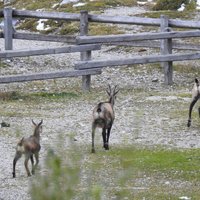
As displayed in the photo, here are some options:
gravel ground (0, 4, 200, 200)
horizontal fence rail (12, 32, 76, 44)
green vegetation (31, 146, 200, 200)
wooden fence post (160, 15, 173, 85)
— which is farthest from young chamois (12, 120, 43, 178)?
horizontal fence rail (12, 32, 76, 44)

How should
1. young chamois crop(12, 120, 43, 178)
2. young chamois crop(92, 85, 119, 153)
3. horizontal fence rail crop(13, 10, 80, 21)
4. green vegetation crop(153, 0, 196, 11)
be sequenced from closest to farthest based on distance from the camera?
young chamois crop(12, 120, 43, 178), young chamois crop(92, 85, 119, 153), horizontal fence rail crop(13, 10, 80, 21), green vegetation crop(153, 0, 196, 11)

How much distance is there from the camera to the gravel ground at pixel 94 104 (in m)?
13.4

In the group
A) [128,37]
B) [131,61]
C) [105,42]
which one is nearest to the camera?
[105,42]

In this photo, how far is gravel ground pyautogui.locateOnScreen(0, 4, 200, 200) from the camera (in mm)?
13430

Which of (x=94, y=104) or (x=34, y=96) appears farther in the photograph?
(x=34, y=96)

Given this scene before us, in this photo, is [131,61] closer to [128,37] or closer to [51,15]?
[128,37]

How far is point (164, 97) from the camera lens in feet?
60.0

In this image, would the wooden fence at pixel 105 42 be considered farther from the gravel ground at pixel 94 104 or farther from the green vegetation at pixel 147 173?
the green vegetation at pixel 147 173

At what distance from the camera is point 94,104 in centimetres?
1770

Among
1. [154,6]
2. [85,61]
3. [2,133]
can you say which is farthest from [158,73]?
[154,6]

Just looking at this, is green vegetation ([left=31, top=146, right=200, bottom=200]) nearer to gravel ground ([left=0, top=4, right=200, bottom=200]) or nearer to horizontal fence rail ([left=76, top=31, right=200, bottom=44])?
gravel ground ([left=0, top=4, right=200, bottom=200])

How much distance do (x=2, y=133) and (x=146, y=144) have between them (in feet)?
9.40

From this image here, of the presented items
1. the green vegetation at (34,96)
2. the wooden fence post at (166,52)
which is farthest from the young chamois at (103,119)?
the wooden fence post at (166,52)

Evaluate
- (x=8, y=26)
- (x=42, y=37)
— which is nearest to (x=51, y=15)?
(x=42, y=37)
